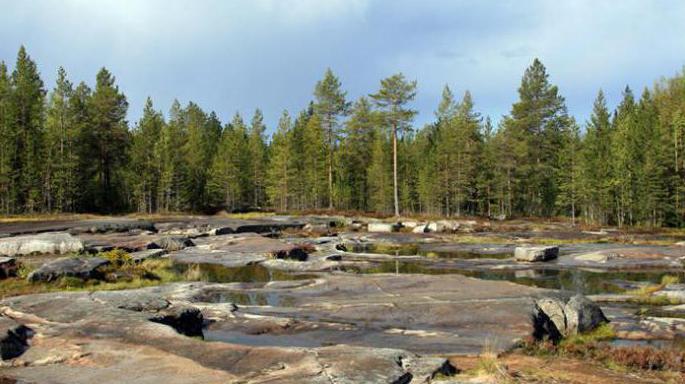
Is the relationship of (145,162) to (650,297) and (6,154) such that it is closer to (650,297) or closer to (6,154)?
(6,154)

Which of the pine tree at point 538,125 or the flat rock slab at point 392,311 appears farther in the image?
the pine tree at point 538,125

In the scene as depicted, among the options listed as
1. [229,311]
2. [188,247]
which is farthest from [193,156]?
[229,311]

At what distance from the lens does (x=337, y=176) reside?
109938mm

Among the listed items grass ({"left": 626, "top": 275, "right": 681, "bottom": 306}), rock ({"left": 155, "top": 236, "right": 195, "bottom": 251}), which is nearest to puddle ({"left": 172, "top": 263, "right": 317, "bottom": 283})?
rock ({"left": 155, "top": 236, "right": 195, "bottom": 251})

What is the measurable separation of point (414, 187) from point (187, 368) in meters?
102

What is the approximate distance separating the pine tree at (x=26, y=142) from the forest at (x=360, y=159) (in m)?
0.19

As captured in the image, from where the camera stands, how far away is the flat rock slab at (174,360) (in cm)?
1045

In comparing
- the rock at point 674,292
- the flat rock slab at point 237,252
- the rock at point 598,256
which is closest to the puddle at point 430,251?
the rock at point 598,256

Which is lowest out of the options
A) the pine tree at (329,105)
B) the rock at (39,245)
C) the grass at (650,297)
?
the grass at (650,297)

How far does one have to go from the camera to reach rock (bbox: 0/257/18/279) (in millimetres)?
25516

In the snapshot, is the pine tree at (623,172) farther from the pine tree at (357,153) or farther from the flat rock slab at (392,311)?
the flat rock slab at (392,311)

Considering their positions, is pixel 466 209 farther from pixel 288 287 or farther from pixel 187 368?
pixel 187 368

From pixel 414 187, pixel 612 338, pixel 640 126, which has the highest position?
pixel 640 126

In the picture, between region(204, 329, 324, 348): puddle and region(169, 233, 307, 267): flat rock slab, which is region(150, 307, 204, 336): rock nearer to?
region(204, 329, 324, 348): puddle
